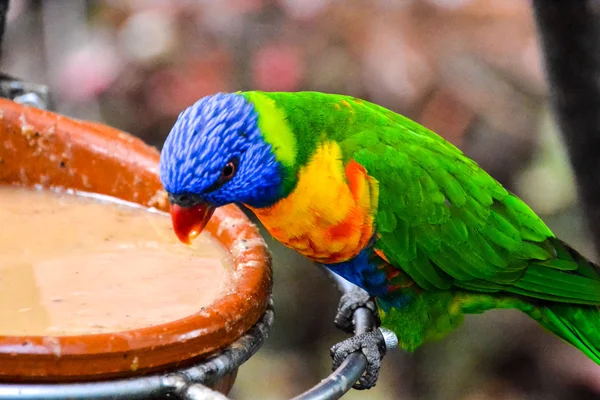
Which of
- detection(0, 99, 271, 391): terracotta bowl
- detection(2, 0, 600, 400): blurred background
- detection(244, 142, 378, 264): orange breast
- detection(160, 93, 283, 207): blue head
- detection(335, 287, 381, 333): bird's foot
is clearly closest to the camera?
detection(0, 99, 271, 391): terracotta bowl

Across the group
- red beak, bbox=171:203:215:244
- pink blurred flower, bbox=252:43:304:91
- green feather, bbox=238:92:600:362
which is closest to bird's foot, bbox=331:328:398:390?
green feather, bbox=238:92:600:362

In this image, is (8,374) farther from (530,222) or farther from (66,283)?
(530,222)

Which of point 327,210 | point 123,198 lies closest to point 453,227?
point 327,210

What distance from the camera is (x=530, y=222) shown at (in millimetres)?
1636

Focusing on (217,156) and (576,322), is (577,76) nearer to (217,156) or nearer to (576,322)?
(576,322)

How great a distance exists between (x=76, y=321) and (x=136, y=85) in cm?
217

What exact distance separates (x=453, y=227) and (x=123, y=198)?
70 cm

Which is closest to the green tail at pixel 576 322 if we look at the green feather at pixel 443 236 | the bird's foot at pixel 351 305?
the green feather at pixel 443 236

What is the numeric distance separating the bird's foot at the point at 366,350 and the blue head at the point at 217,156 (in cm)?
35

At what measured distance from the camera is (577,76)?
165 cm

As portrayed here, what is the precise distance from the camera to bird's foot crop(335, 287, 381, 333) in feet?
5.24

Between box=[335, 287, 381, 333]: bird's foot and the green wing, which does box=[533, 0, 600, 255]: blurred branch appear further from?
box=[335, 287, 381, 333]: bird's foot

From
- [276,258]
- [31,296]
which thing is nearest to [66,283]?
[31,296]

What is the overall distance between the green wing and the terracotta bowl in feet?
1.01
